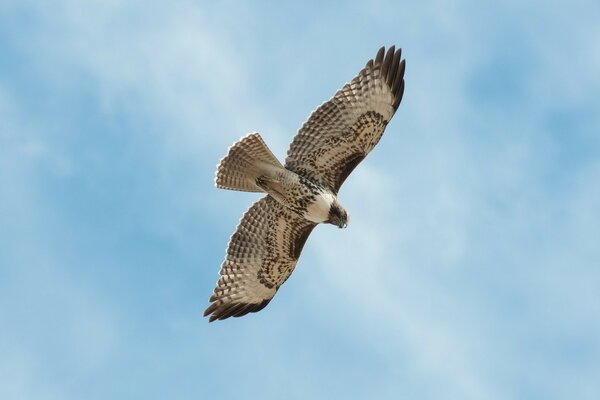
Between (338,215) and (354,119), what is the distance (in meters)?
1.23

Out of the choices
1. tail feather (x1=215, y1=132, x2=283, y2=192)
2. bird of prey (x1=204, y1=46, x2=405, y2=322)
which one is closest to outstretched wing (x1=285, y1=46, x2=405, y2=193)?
bird of prey (x1=204, y1=46, x2=405, y2=322)

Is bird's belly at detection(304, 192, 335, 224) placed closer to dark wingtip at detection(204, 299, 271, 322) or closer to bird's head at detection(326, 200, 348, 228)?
bird's head at detection(326, 200, 348, 228)

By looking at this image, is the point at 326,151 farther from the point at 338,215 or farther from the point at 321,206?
the point at 338,215

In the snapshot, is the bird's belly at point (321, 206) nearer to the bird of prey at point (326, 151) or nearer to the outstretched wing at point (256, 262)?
the bird of prey at point (326, 151)

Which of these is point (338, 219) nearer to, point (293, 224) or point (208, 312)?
point (293, 224)

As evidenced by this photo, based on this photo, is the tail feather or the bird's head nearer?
the tail feather

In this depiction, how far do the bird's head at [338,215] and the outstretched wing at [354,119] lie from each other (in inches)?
21.6

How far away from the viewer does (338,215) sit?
1497 centimetres

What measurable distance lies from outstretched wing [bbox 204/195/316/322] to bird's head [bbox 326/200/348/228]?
32.3 inches

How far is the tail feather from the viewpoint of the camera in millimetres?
14688

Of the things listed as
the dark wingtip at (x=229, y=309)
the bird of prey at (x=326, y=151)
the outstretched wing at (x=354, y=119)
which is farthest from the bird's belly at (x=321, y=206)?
the dark wingtip at (x=229, y=309)

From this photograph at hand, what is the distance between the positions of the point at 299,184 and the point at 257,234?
129cm

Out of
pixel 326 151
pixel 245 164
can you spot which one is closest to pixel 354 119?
pixel 326 151

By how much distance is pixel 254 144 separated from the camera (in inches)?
578
